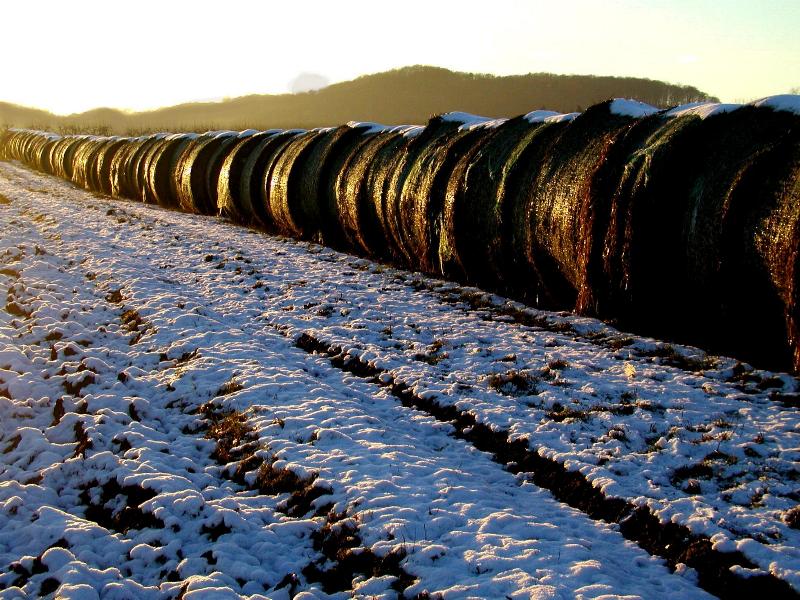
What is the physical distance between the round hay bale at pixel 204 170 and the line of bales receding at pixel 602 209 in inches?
208

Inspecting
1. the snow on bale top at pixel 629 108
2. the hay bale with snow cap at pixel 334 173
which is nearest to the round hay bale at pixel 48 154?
the hay bale with snow cap at pixel 334 173

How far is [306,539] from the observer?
4156mm

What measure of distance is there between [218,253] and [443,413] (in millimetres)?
8496

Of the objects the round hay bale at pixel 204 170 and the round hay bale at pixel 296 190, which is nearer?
the round hay bale at pixel 296 190

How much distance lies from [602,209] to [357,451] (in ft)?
13.8

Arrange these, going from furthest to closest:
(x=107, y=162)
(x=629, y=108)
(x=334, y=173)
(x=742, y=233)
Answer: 1. (x=107, y=162)
2. (x=334, y=173)
3. (x=629, y=108)
4. (x=742, y=233)

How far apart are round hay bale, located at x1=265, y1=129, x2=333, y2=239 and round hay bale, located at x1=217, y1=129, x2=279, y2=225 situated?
2026mm

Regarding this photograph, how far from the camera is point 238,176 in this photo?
1727 cm

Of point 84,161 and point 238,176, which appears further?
point 84,161

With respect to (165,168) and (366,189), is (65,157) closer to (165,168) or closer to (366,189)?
(165,168)

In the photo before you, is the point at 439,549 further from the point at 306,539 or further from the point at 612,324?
the point at 612,324

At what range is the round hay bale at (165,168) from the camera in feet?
70.8

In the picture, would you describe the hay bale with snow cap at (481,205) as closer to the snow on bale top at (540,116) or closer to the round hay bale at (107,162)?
the snow on bale top at (540,116)

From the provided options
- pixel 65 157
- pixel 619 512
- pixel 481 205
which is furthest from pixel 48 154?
pixel 619 512
